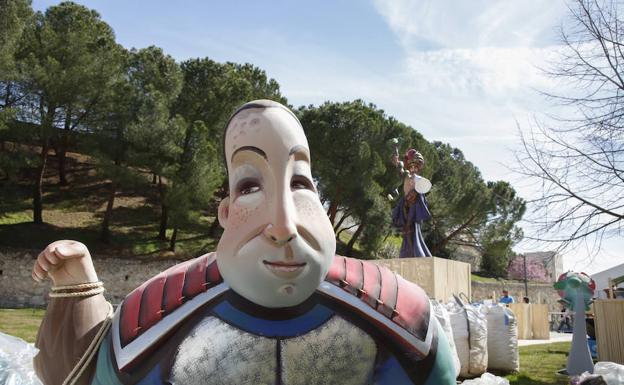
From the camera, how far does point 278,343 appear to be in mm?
1770

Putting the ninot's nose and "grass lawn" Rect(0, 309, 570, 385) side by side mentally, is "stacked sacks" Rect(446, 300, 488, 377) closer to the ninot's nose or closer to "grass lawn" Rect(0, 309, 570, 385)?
"grass lawn" Rect(0, 309, 570, 385)

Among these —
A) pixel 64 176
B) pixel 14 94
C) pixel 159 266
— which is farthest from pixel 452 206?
pixel 14 94

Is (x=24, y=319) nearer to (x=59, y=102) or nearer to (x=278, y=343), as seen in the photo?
(x=59, y=102)

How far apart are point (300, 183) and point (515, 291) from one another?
29073mm

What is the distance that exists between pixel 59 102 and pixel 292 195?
56.8 ft

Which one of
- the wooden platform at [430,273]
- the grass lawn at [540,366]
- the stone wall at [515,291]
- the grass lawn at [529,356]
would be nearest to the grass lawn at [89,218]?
the grass lawn at [529,356]

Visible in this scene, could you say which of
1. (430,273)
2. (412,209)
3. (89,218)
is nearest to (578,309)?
(430,273)

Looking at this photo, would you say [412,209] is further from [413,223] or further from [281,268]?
[281,268]

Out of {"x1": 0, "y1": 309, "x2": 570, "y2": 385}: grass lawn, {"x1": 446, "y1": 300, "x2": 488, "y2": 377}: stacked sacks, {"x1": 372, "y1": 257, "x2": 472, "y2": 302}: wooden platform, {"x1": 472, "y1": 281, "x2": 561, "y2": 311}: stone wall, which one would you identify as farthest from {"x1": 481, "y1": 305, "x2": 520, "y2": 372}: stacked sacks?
{"x1": 472, "y1": 281, "x2": 561, "y2": 311}: stone wall

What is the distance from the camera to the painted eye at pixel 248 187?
1.75 metres

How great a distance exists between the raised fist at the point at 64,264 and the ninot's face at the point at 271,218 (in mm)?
551

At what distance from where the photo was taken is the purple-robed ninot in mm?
8211

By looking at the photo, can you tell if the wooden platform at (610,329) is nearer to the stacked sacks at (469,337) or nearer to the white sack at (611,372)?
the white sack at (611,372)

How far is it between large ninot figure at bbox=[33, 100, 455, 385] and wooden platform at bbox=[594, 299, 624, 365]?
292 inches
